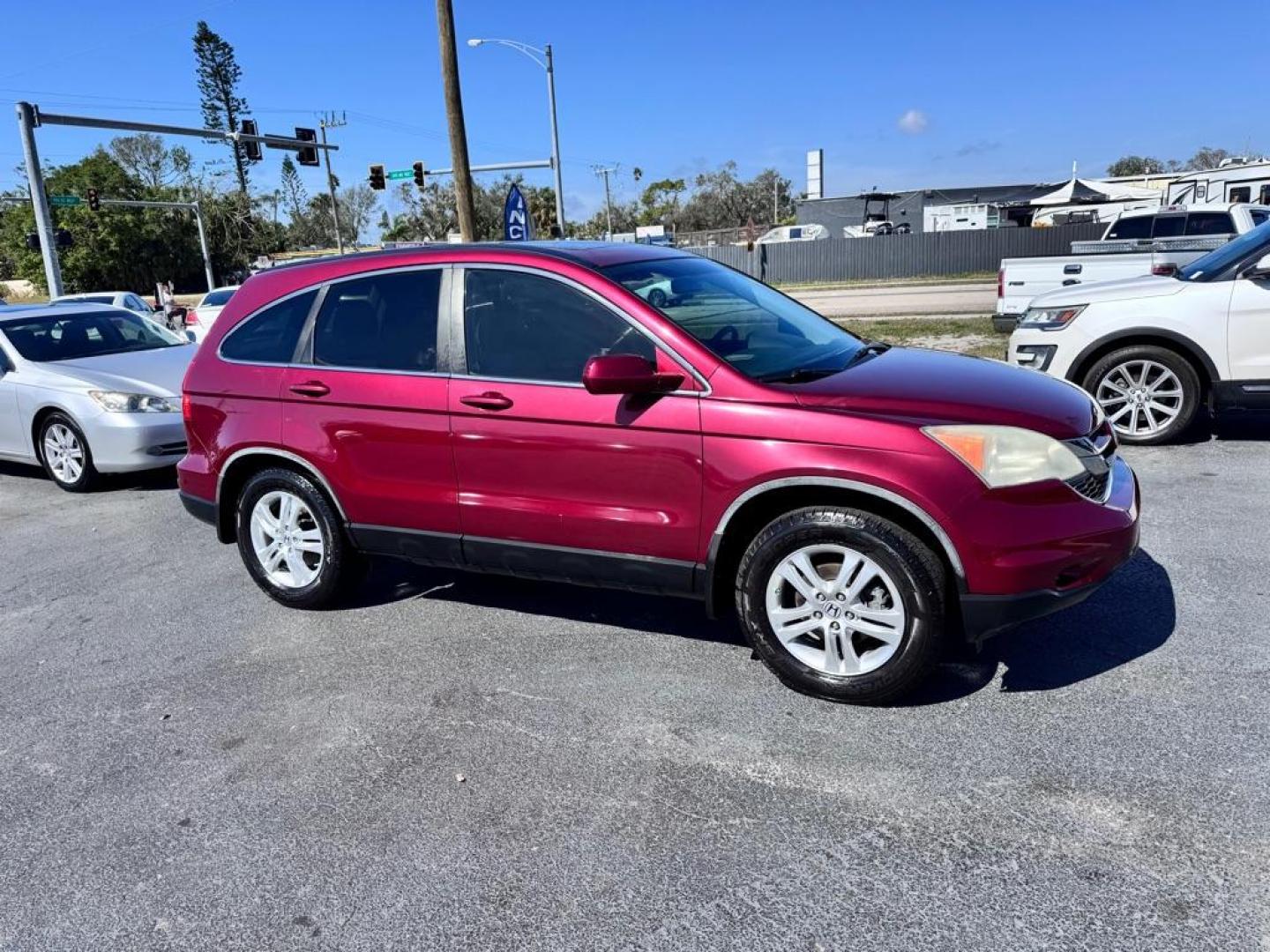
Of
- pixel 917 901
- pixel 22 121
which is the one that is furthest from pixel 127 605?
pixel 22 121

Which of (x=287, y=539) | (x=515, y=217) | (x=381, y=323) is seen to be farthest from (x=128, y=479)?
(x=515, y=217)

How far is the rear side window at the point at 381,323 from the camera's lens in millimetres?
4441

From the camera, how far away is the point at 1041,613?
3.49 meters

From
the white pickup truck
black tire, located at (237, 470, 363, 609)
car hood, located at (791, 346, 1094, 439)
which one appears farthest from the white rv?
black tire, located at (237, 470, 363, 609)

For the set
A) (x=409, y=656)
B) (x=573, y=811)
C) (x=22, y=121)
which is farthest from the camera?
(x=22, y=121)

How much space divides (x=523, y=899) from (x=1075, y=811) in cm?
171

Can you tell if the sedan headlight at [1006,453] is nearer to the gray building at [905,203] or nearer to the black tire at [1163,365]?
the black tire at [1163,365]

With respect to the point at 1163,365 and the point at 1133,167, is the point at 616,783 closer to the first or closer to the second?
the point at 1163,365

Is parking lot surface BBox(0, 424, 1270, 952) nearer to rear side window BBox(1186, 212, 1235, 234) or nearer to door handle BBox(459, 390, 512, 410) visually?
door handle BBox(459, 390, 512, 410)

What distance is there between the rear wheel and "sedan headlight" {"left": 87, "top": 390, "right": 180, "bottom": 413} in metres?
0.38

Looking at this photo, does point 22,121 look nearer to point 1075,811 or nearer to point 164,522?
point 164,522

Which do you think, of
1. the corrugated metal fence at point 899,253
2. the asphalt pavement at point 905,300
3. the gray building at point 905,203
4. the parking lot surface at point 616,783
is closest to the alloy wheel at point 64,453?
the parking lot surface at point 616,783

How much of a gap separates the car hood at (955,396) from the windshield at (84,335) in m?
7.63

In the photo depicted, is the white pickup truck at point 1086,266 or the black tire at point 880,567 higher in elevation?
the white pickup truck at point 1086,266
